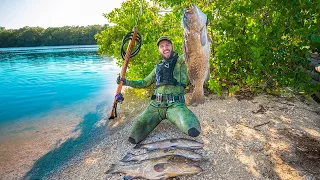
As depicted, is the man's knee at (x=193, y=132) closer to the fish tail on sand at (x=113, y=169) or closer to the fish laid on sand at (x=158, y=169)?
the fish laid on sand at (x=158, y=169)

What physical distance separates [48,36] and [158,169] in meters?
106

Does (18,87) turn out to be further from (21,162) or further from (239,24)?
(239,24)

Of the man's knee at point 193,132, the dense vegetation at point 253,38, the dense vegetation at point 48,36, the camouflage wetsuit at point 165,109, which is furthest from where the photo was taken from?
the dense vegetation at point 48,36

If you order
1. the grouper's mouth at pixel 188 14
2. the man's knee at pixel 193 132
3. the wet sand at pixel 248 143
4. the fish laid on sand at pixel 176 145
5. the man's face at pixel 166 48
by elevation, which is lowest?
the wet sand at pixel 248 143

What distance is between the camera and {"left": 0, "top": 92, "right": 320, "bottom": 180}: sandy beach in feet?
12.4

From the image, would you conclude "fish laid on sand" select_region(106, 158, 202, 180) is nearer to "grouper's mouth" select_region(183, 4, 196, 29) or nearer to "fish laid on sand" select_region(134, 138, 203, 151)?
"fish laid on sand" select_region(134, 138, 203, 151)

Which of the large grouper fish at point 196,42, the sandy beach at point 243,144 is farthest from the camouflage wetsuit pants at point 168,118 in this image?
the large grouper fish at point 196,42

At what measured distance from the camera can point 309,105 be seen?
6.59m

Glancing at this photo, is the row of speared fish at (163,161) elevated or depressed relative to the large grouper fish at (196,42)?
depressed

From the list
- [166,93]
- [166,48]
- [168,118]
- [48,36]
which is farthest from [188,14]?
[48,36]

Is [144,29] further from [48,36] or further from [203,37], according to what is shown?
[48,36]

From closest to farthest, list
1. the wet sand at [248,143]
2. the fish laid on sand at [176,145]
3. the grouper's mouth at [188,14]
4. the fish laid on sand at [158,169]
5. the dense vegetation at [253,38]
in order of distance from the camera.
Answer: the grouper's mouth at [188,14] → the fish laid on sand at [158,169] → the wet sand at [248,143] → the fish laid on sand at [176,145] → the dense vegetation at [253,38]

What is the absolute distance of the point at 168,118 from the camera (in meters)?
5.11

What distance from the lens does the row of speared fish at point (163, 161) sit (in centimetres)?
361
